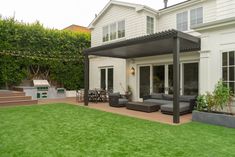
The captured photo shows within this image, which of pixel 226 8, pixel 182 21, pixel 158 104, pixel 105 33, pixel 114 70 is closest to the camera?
pixel 226 8

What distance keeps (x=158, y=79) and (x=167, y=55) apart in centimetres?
162

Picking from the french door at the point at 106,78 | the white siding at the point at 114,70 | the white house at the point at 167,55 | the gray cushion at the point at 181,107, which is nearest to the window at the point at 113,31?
the white house at the point at 167,55

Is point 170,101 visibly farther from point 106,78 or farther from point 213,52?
point 106,78

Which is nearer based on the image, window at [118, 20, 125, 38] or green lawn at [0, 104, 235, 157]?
green lawn at [0, 104, 235, 157]

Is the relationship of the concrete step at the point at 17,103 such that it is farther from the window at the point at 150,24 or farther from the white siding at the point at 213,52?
the white siding at the point at 213,52

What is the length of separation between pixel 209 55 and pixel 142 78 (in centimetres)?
500

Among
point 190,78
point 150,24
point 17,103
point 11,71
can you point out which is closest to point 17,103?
point 17,103

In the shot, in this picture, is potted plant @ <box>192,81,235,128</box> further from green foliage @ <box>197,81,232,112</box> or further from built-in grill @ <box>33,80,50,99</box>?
built-in grill @ <box>33,80,50,99</box>

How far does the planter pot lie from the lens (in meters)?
6.33

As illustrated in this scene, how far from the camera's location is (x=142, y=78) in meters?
12.5

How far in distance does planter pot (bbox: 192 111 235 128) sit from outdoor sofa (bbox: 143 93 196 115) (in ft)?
3.81

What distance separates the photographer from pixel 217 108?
291 inches

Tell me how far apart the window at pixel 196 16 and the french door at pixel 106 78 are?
6.54 metres

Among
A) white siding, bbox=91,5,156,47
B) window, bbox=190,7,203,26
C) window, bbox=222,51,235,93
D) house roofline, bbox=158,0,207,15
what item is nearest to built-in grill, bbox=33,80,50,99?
white siding, bbox=91,5,156,47
